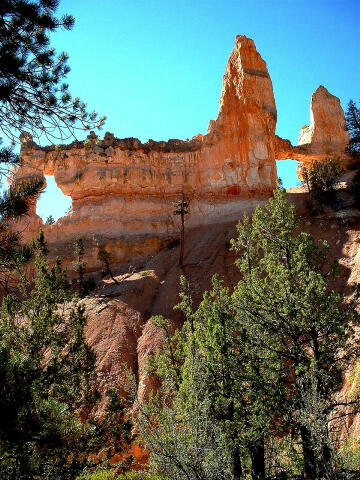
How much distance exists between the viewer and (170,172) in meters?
36.4

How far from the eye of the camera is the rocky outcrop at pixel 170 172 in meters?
33.8

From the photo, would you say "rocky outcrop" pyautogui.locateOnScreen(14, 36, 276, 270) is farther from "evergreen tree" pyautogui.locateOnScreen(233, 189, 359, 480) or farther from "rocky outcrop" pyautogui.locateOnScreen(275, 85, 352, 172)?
"evergreen tree" pyautogui.locateOnScreen(233, 189, 359, 480)

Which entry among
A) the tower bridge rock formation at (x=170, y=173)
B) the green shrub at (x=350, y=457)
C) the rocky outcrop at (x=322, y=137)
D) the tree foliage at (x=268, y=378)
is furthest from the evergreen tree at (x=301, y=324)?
the rocky outcrop at (x=322, y=137)

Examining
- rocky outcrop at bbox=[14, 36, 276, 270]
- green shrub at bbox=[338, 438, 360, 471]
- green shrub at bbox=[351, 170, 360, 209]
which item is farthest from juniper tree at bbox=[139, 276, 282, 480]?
rocky outcrop at bbox=[14, 36, 276, 270]

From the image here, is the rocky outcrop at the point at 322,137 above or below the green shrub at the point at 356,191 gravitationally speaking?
above

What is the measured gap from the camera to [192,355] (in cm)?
1148

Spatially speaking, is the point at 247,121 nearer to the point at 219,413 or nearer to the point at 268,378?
the point at 268,378

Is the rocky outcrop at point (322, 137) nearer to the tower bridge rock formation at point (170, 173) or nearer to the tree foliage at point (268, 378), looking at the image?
the tower bridge rock formation at point (170, 173)

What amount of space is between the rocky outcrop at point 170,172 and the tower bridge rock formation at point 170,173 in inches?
3.0

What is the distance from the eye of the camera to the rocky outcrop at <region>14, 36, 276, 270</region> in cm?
3378

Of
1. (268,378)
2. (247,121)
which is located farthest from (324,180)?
(268,378)

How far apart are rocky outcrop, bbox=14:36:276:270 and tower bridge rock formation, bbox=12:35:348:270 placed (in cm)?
8

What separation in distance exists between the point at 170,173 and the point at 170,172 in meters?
0.09

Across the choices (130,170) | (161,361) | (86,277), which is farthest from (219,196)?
(161,361)
